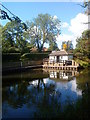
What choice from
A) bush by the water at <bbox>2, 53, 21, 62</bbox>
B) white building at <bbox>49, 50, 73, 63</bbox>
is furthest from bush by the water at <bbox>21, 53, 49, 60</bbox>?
white building at <bbox>49, 50, 73, 63</bbox>

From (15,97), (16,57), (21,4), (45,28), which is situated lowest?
(15,97)

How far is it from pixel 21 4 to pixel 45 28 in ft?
108

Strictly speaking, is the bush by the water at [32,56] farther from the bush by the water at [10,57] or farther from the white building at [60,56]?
the white building at [60,56]

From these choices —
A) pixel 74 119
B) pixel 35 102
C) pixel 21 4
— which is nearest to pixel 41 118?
pixel 74 119

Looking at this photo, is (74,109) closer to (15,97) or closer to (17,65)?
(15,97)

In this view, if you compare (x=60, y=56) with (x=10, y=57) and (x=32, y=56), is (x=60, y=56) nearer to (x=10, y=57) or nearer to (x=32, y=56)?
(x=32, y=56)

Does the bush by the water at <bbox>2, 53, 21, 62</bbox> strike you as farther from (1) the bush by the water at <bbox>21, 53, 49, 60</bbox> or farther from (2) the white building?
(2) the white building

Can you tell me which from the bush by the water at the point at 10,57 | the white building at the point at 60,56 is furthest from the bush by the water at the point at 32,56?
the white building at the point at 60,56

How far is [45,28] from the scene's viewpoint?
44.1m

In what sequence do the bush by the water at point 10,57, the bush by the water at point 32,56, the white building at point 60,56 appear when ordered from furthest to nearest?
the white building at point 60,56
the bush by the water at point 32,56
the bush by the water at point 10,57

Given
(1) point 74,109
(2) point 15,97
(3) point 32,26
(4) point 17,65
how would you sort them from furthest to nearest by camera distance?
(3) point 32,26, (4) point 17,65, (2) point 15,97, (1) point 74,109

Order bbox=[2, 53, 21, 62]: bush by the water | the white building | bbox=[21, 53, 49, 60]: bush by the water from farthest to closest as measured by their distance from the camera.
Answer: the white building < bbox=[21, 53, 49, 60]: bush by the water < bbox=[2, 53, 21, 62]: bush by the water

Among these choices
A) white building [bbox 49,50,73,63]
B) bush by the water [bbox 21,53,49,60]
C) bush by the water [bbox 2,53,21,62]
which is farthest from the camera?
white building [bbox 49,50,73,63]

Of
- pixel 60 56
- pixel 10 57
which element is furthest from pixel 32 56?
pixel 10 57
